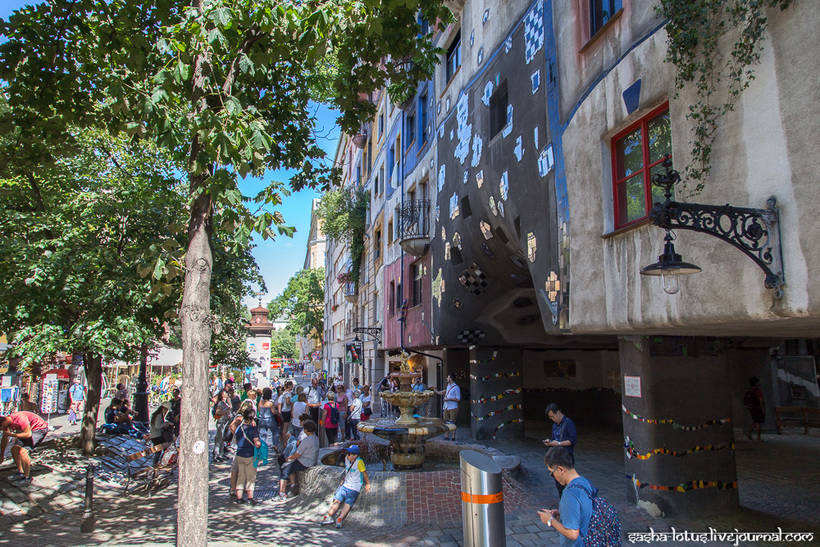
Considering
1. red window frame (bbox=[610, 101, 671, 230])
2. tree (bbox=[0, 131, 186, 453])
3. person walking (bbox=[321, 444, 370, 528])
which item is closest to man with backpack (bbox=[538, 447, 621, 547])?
red window frame (bbox=[610, 101, 671, 230])

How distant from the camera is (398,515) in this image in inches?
330

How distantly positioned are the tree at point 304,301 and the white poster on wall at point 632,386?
52782 millimetres

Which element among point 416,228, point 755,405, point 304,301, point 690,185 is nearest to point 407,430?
point 690,185

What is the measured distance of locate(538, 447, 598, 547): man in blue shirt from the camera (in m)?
4.10

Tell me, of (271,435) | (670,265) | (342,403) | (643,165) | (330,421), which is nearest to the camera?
(670,265)

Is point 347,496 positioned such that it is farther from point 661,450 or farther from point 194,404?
point 661,450

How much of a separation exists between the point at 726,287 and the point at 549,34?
18.6ft

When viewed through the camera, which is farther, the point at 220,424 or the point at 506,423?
the point at 506,423

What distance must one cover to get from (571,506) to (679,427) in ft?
15.2

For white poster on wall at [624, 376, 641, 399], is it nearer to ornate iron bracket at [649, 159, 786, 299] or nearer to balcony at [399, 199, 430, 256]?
ornate iron bracket at [649, 159, 786, 299]

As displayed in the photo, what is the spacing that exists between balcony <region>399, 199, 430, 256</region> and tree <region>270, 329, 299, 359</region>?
11500 cm

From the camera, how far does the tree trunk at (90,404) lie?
13.9 m

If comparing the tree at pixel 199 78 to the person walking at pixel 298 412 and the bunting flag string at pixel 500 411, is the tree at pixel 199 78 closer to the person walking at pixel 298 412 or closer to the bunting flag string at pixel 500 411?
the person walking at pixel 298 412

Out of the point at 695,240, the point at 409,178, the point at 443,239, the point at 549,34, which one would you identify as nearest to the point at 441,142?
the point at 443,239
